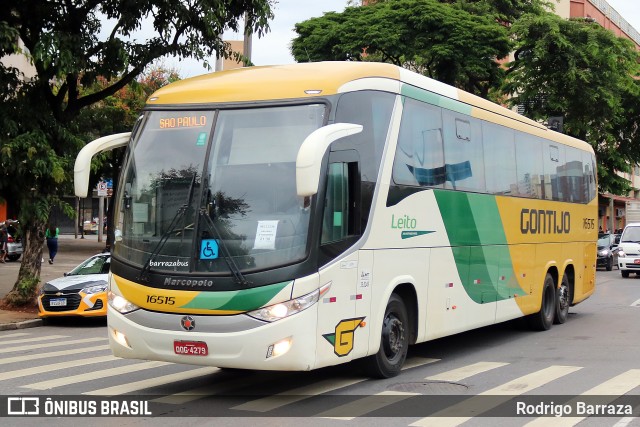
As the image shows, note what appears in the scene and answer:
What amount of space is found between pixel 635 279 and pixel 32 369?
88.0ft

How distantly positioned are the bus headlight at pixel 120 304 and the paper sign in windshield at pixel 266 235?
1.51 metres

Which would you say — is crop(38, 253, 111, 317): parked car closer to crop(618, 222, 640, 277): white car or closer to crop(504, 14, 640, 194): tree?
crop(618, 222, 640, 277): white car

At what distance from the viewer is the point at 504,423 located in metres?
7.63

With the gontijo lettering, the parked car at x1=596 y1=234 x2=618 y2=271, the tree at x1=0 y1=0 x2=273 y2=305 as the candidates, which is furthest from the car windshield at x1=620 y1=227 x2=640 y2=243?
the gontijo lettering

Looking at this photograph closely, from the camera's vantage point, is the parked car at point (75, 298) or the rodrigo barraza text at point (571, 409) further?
the parked car at point (75, 298)

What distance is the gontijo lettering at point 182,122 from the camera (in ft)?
29.3

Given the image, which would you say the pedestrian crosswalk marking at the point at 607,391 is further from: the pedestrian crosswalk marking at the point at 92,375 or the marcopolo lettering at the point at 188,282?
the pedestrian crosswalk marking at the point at 92,375

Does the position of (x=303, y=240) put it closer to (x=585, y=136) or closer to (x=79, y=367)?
(x=79, y=367)

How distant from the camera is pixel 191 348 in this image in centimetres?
827

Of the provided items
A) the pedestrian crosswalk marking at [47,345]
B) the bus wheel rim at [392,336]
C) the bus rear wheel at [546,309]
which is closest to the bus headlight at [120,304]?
the bus wheel rim at [392,336]

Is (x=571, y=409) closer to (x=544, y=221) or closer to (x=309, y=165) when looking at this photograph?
(x=309, y=165)

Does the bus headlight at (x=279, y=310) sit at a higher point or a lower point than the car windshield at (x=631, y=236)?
lower

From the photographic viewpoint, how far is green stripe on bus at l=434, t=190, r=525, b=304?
38.2 feet

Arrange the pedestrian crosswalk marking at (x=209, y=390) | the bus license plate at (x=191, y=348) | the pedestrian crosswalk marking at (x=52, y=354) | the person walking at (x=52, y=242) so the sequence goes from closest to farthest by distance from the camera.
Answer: the bus license plate at (x=191, y=348)
the pedestrian crosswalk marking at (x=209, y=390)
the pedestrian crosswalk marking at (x=52, y=354)
the person walking at (x=52, y=242)
